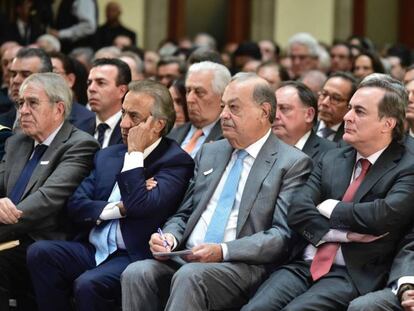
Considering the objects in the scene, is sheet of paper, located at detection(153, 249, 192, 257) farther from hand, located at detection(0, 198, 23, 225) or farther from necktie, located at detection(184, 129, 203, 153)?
necktie, located at detection(184, 129, 203, 153)

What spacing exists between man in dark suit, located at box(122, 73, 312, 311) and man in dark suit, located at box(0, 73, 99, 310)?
2.38 feet

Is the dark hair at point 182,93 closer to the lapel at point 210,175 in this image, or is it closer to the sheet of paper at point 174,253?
the lapel at point 210,175

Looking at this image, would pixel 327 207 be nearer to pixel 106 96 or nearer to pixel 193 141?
pixel 193 141

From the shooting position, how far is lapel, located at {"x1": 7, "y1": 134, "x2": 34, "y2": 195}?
603 cm

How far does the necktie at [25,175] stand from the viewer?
5.96 m

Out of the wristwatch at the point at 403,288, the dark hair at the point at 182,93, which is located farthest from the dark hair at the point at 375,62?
the wristwatch at the point at 403,288

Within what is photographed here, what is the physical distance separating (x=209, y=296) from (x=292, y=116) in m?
1.65

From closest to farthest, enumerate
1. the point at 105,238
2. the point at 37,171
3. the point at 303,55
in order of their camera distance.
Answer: the point at 105,238, the point at 37,171, the point at 303,55

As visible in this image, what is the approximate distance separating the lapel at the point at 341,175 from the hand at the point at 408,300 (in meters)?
0.69

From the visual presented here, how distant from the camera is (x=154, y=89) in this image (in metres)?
5.75

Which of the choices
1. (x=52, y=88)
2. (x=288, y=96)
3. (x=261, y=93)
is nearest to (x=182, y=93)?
(x=288, y=96)

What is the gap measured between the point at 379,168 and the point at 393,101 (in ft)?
1.15

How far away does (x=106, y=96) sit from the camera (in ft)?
22.3

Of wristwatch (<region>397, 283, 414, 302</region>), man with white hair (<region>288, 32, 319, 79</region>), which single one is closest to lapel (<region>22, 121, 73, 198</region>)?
wristwatch (<region>397, 283, 414, 302</region>)
